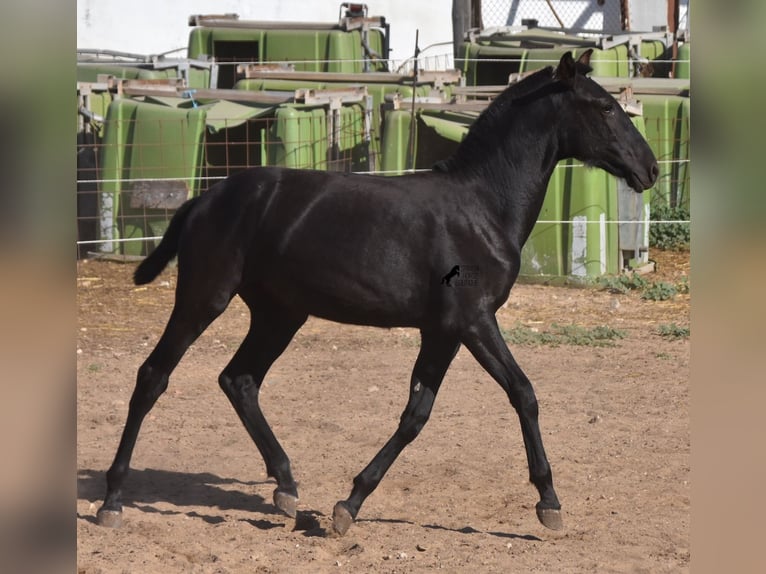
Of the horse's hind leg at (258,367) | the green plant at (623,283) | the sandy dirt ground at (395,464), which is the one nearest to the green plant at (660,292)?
the green plant at (623,283)

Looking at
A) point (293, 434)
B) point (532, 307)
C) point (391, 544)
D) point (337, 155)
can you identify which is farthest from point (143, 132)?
point (391, 544)

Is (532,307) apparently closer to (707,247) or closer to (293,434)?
(293,434)

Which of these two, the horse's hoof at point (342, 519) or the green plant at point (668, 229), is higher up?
the green plant at point (668, 229)

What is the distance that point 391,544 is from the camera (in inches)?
184

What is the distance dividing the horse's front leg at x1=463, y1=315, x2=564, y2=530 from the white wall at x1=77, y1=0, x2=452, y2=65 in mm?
19000

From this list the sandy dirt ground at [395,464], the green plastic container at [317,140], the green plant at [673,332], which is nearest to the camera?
the sandy dirt ground at [395,464]

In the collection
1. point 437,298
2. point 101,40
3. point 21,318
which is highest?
point 101,40

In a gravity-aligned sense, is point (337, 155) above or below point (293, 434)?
above

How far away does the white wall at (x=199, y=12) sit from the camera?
22281 millimetres

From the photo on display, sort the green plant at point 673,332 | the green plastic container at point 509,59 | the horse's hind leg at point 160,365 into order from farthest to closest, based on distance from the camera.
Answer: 1. the green plastic container at point 509,59
2. the green plant at point 673,332
3. the horse's hind leg at point 160,365

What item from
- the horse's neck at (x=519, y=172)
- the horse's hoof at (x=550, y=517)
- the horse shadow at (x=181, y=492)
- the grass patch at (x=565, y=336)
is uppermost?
the horse's neck at (x=519, y=172)

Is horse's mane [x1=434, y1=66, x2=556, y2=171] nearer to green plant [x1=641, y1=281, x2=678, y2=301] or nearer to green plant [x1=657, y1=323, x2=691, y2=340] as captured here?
green plant [x1=657, y1=323, x2=691, y2=340]

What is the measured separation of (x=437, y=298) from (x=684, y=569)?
5.10 ft
